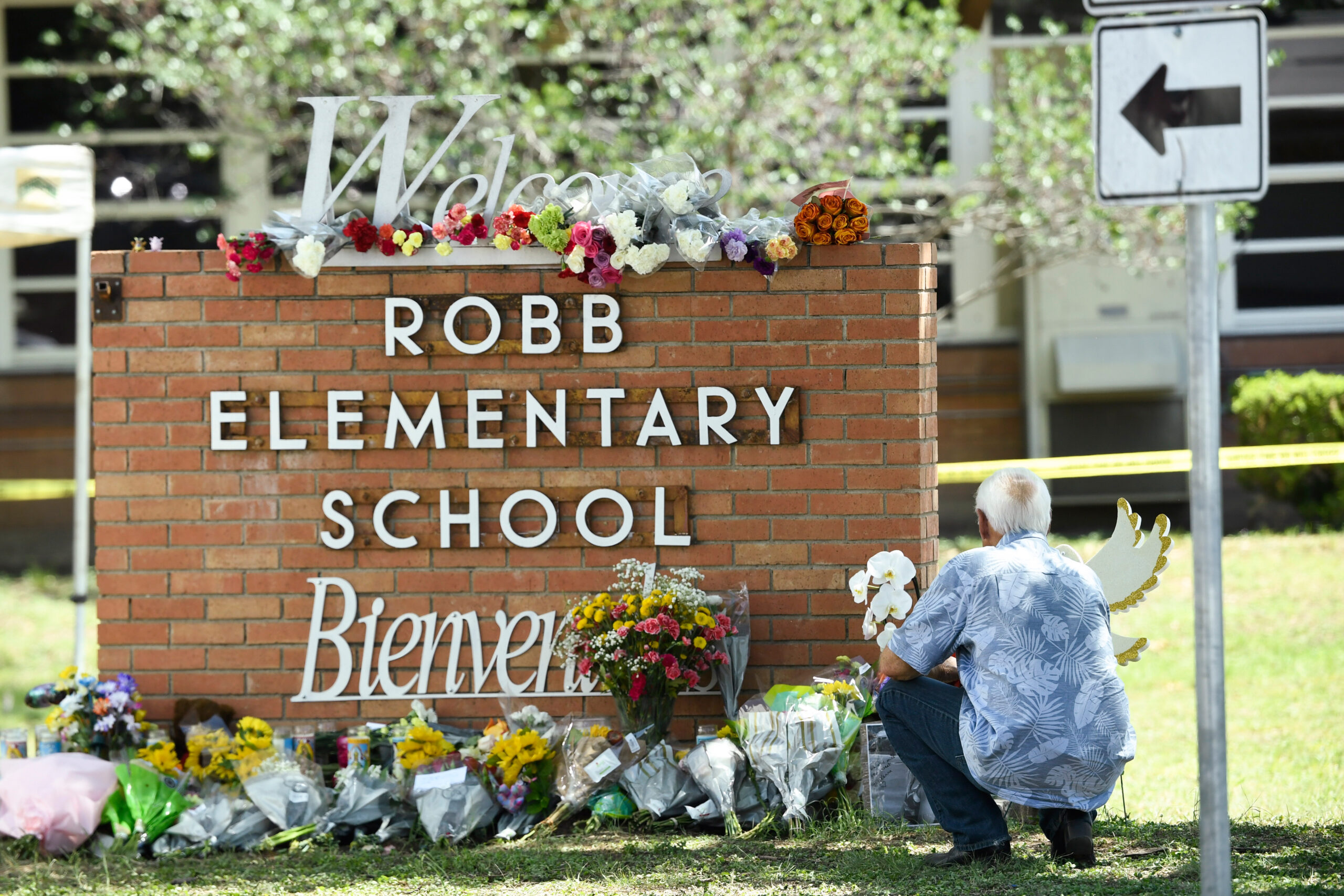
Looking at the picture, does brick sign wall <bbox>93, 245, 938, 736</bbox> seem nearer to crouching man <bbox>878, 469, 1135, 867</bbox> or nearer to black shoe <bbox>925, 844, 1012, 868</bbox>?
crouching man <bbox>878, 469, 1135, 867</bbox>

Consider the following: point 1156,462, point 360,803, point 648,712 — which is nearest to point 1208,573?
point 648,712

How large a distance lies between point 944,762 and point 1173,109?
2074 mm

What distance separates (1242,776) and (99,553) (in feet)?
15.6

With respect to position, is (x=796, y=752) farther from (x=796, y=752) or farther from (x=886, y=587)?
(x=886, y=587)

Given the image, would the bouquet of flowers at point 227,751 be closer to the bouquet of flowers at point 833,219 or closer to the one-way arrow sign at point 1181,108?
the bouquet of flowers at point 833,219

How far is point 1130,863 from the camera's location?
408 centimetres

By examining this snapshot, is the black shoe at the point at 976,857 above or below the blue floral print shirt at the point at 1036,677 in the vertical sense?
below

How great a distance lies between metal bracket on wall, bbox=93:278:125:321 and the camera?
515cm


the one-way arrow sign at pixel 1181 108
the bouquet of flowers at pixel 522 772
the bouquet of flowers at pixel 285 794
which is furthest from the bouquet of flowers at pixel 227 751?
the one-way arrow sign at pixel 1181 108

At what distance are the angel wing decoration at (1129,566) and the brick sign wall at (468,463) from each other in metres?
0.69

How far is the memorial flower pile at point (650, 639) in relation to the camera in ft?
15.3

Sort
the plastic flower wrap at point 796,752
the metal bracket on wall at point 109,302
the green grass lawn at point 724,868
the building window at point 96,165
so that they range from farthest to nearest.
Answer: the building window at point 96,165 → the metal bracket on wall at point 109,302 → the plastic flower wrap at point 796,752 → the green grass lawn at point 724,868

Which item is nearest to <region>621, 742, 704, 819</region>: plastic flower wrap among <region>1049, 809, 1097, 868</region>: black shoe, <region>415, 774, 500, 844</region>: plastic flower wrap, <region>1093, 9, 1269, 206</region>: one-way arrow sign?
<region>415, 774, 500, 844</region>: plastic flower wrap

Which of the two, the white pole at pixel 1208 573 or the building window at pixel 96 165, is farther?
the building window at pixel 96 165
